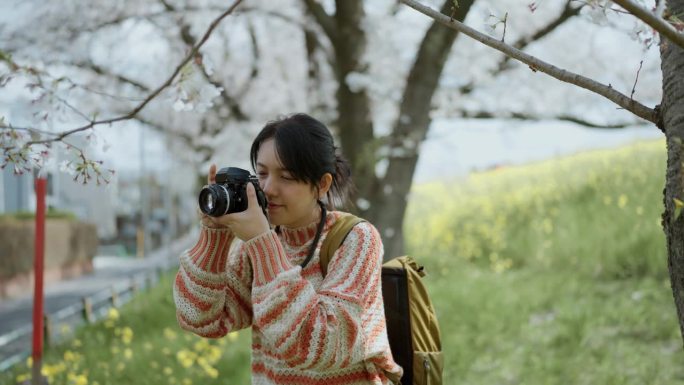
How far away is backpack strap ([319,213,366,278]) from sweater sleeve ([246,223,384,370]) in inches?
1.0

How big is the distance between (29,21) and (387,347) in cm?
719

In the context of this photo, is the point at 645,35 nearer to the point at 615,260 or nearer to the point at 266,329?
the point at 266,329

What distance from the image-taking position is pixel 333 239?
174 cm

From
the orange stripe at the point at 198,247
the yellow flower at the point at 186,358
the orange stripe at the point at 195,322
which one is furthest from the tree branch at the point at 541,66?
the yellow flower at the point at 186,358

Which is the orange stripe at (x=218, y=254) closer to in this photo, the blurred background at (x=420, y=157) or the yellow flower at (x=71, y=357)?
the blurred background at (x=420, y=157)

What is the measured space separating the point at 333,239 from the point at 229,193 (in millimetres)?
258

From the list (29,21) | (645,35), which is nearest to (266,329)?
(645,35)

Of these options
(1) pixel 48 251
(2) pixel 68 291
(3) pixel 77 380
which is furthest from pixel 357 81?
(1) pixel 48 251

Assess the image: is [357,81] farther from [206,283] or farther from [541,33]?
[206,283]

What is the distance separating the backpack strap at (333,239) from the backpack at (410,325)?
24cm

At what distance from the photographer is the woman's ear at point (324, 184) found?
179 centimetres

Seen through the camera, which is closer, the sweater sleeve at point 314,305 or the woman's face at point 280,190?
the sweater sleeve at point 314,305

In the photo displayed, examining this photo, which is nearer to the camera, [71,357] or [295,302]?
[295,302]

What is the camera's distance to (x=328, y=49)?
27.0ft
